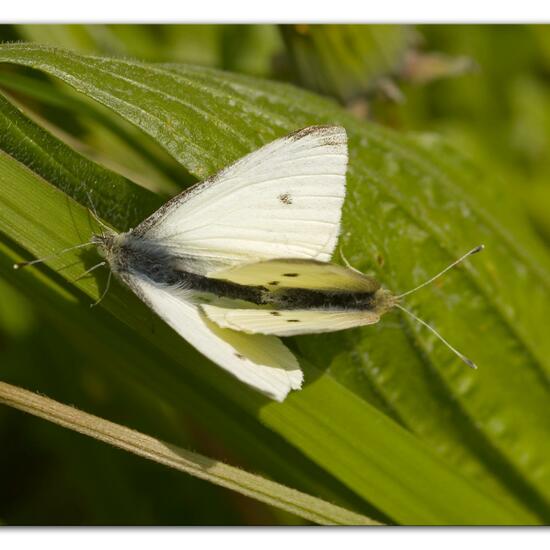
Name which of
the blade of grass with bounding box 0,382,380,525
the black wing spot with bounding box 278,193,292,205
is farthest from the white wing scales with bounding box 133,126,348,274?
the blade of grass with bounding box 0,382,380,525

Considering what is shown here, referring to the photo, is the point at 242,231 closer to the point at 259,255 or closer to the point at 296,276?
the point at 259,255

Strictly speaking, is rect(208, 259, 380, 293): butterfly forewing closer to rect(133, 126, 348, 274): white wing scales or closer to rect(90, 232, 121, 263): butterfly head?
rect(133, 126, 348, 274): white wing scales

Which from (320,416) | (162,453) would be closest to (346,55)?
(320,416)

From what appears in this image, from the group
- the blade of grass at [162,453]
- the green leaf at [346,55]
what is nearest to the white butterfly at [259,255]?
the blade of grass at [162,453]

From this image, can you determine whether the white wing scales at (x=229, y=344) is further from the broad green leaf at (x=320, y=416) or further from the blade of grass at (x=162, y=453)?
the blade of grass at (x=162, y=453)

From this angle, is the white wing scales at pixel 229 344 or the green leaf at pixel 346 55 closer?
the white wing scales at pixel 229 344

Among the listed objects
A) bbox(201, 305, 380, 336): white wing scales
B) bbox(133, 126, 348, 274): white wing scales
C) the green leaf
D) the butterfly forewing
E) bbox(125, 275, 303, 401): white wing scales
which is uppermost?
the green leaf

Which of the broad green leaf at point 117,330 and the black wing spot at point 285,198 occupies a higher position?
the black wing spot at point 285,198
